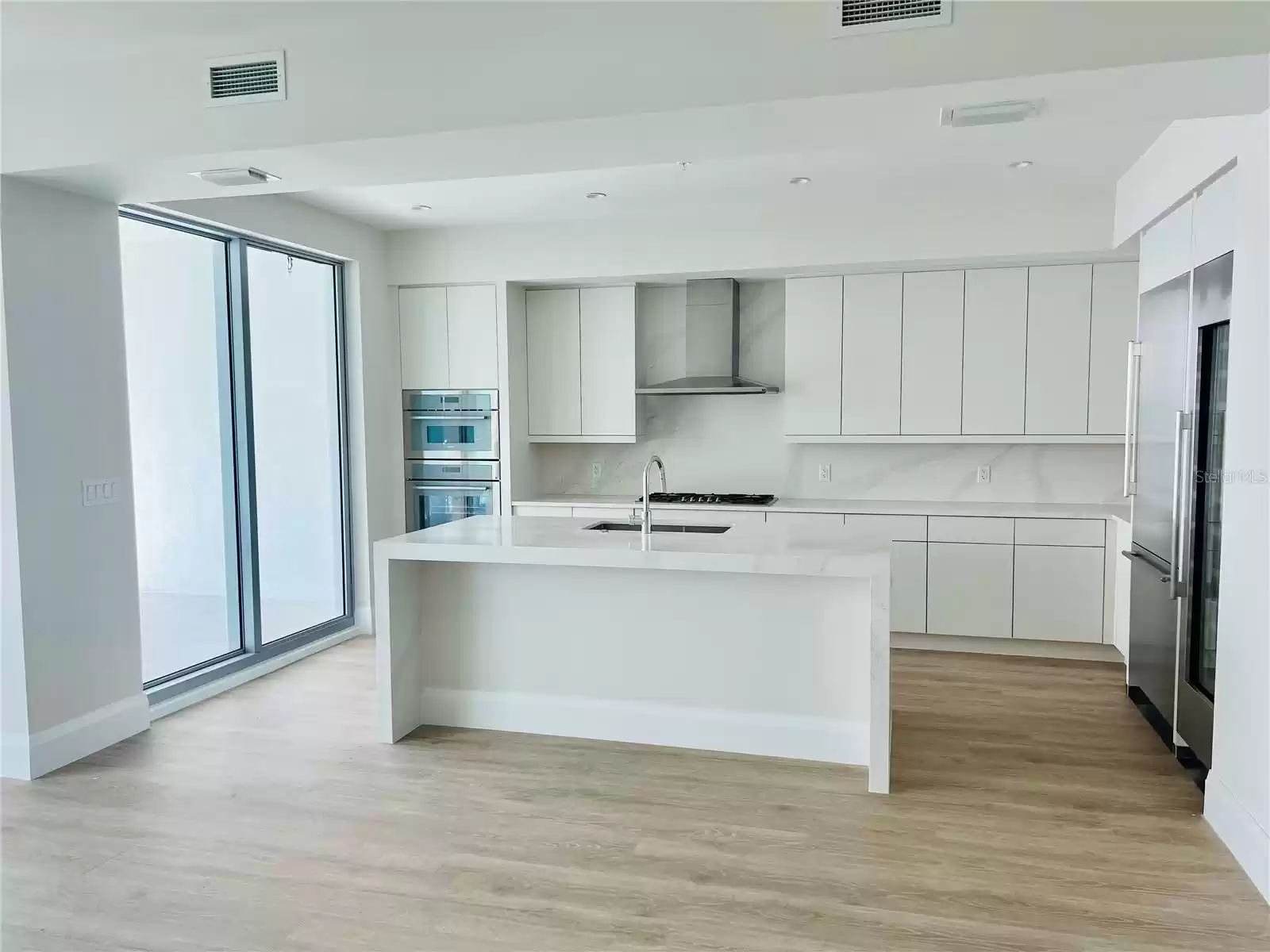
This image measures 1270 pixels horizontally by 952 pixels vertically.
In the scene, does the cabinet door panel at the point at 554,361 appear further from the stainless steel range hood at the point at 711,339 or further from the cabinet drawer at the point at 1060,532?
the cabinet drawer at the point at 1060,532

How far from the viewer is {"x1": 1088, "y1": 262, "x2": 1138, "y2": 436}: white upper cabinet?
4918 mm

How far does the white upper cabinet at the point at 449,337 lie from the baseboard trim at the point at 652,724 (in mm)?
2419

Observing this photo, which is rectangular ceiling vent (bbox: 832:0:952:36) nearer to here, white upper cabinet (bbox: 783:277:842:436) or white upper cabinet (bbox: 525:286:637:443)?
white upper cabinet (bbox: 783:277:842:436)

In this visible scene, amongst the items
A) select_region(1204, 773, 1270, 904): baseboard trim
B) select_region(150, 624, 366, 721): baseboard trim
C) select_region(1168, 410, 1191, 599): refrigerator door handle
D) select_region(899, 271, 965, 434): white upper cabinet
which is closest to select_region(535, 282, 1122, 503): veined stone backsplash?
select_region(899, 271, 965, 434): white upper cabinet

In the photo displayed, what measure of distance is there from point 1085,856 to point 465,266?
460cm

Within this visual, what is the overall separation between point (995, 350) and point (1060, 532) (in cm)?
110

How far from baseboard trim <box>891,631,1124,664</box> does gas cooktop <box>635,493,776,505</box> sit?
113 centimetres

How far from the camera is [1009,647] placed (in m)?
5.10

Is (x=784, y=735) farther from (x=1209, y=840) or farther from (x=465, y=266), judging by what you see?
(x=465, y=266)

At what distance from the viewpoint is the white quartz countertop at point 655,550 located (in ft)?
10.6

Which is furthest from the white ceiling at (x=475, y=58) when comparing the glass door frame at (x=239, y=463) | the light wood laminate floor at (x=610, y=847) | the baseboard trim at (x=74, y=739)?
the light wood laminate floor at (x=610, y=847)

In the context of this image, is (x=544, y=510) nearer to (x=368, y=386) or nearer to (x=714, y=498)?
(x=714, y=498)

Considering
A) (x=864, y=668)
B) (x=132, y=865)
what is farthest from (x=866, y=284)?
(x=132, y=865)

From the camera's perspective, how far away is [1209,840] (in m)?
2.82
